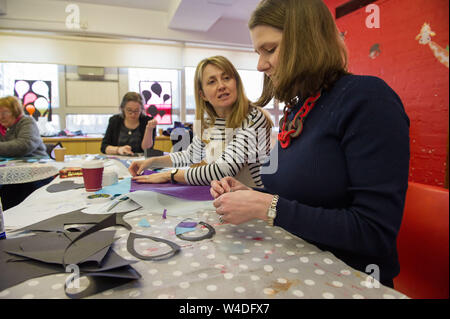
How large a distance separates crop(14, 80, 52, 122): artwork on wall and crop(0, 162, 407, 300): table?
15.2ft

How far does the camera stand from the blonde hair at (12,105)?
2.32 m

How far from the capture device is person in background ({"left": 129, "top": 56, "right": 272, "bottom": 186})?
4.22 ft

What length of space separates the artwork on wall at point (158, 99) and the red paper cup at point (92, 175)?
3.96 meters

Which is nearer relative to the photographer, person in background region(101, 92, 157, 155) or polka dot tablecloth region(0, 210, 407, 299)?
polka dot tablecloth region(0, 210, 407, 299)

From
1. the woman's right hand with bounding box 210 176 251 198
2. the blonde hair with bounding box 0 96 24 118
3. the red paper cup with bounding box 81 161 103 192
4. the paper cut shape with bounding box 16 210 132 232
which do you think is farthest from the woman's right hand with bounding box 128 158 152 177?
the blonde hair with bounding box 0 96 24 118

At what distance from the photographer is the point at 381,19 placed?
1.51 m

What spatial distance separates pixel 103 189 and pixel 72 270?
28.6 inches

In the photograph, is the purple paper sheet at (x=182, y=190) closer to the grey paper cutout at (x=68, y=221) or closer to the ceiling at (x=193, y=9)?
the grey paper cutout at (x=68, y=221)

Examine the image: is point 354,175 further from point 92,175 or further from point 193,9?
point 193,9

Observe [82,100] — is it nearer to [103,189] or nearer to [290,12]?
[103,189]

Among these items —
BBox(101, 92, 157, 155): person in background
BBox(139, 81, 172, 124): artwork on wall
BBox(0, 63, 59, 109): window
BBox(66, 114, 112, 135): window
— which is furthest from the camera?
BBox(139, 81, 172, 124): artwork on wall

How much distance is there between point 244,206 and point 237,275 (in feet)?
0.63

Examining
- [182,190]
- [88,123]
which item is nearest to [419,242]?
[182,190]

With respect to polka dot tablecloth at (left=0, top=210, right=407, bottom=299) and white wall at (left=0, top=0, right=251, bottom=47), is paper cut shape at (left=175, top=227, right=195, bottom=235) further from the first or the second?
white wall at (left=0, top=0, right=251, bottom=47)
